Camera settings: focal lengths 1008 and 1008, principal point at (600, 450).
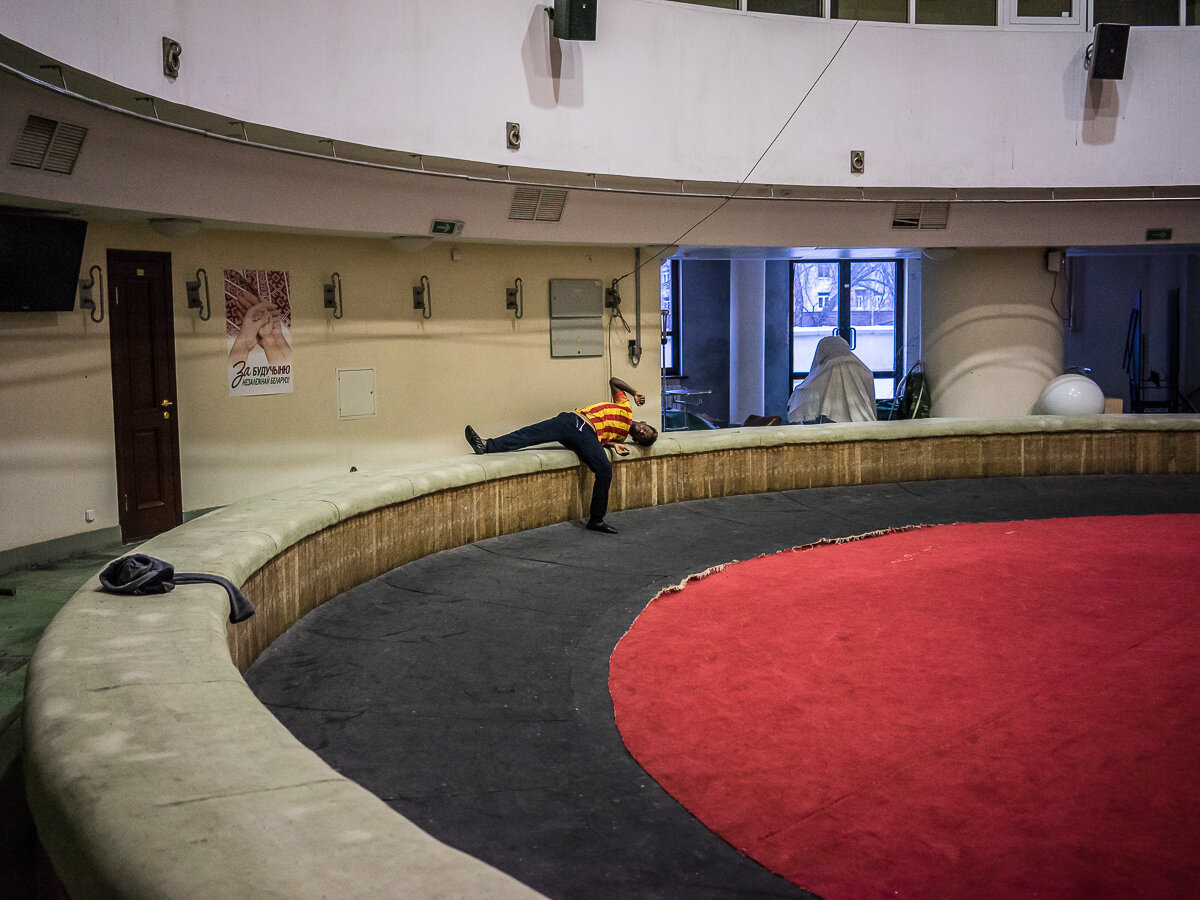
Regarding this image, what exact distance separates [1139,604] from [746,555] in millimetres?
2464

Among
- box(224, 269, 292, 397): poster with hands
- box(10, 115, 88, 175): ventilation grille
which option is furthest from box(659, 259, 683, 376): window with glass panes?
box(10, 115, 88, 175): ventilation grille

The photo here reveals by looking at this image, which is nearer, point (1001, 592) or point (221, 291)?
point (1001, 592)

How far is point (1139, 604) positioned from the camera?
18.8 ft

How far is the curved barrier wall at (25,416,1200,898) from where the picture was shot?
6.52 ft

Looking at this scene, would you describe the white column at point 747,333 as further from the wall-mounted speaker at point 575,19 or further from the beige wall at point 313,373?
the wall-mounted speaker at point 575,19

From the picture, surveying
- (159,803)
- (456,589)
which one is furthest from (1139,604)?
(159,803)

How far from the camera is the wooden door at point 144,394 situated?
7301 millimetres

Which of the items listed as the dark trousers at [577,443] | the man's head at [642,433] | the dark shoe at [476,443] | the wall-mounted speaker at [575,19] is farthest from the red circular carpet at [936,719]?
the wall-mounted speaker at [575,19]

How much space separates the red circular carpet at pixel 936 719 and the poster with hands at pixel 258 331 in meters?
4.19

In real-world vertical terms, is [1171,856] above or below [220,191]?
below

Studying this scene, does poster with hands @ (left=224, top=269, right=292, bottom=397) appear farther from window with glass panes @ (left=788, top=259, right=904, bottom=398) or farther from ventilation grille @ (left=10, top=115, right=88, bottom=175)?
window with glass panes @ (left=788, top=259, right=904, bottom=398)

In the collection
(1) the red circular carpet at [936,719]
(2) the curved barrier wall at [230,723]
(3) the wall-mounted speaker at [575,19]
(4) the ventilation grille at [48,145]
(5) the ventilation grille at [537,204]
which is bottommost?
(1) the red circular carpet at [936,719]

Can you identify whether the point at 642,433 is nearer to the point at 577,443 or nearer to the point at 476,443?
the point at 577,443

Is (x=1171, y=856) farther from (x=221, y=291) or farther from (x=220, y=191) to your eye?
(x=221, y=291)
